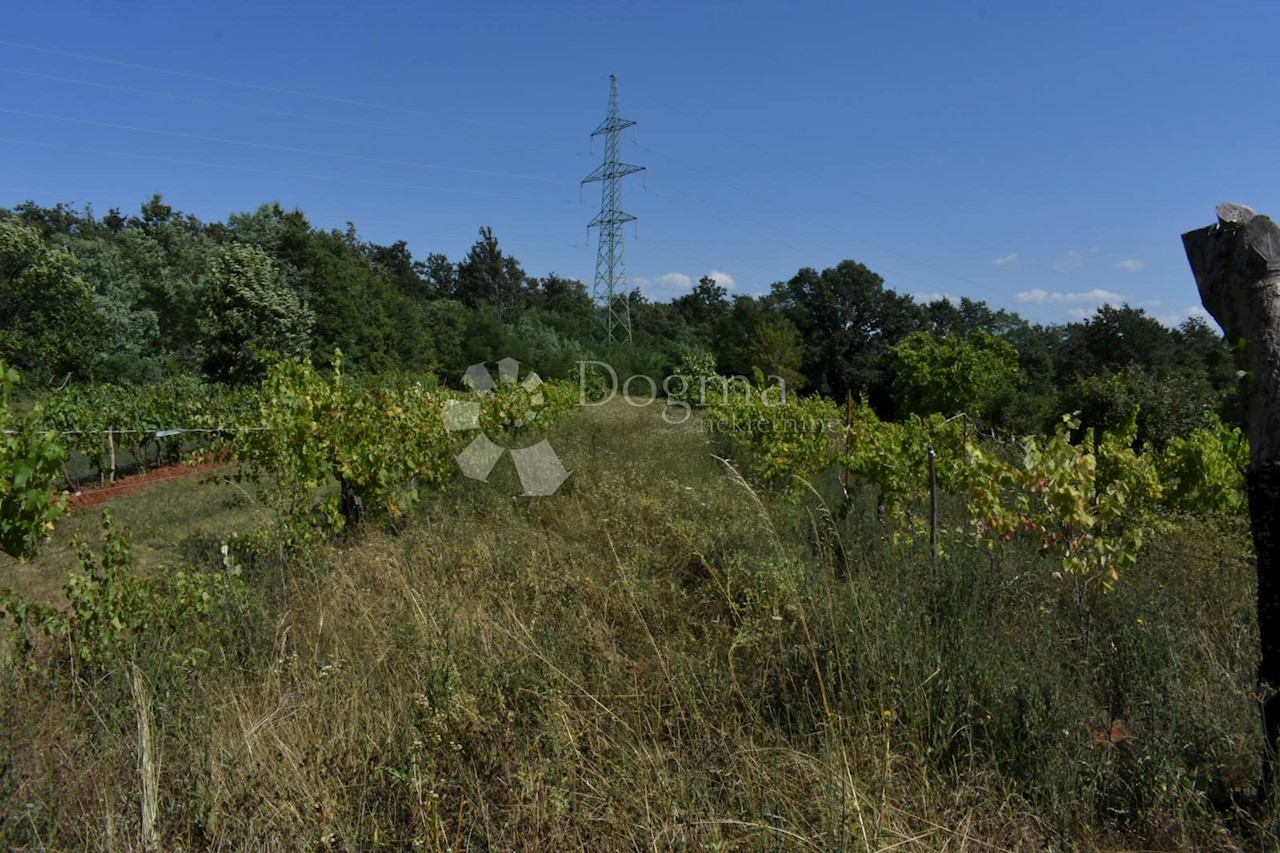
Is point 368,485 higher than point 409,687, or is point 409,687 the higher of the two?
point 368,485

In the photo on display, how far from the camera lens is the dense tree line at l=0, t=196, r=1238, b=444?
21.8 meters

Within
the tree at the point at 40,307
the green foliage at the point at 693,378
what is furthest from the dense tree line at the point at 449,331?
the green foliage at the point at 693,378

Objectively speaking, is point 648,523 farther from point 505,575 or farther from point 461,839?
point 461,839

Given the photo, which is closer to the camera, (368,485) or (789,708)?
(789,708)

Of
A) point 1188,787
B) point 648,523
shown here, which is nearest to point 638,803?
point 1188,787

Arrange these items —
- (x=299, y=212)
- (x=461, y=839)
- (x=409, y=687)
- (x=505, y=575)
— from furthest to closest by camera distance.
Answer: (x=299, y=212), (x=505, y=575), (x=409, y=687), (x=461, y=839)

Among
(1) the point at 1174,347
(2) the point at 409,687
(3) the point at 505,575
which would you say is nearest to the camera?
(2) the point at 409,687

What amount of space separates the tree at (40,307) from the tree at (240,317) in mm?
3488

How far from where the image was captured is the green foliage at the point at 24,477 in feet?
8.39

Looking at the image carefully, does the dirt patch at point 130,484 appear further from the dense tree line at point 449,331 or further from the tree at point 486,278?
the tree at point 486,278

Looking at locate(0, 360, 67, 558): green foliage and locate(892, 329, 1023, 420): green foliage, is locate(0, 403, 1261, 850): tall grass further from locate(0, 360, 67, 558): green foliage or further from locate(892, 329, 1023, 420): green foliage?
locate(892, 329, 1023, 420): green foliage

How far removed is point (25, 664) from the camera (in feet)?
8.41

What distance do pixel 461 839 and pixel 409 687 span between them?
71 cm

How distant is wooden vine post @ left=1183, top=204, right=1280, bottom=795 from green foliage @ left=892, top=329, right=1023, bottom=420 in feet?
114
